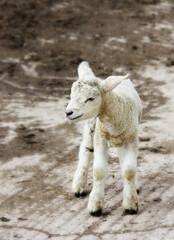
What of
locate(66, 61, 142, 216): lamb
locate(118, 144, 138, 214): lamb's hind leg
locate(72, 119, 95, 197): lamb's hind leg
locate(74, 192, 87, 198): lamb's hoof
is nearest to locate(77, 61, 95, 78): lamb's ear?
locate(66, 61, 142, 216): lamb

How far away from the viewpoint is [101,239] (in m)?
4.76

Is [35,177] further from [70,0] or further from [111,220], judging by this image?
[70,0]

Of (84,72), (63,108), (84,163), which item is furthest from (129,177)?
(63,108)

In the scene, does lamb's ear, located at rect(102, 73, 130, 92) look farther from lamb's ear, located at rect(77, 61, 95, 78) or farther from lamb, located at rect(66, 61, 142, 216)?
lamb's ear, located at rect(77, 61, 95, 78)

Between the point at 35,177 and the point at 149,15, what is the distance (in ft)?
25.3

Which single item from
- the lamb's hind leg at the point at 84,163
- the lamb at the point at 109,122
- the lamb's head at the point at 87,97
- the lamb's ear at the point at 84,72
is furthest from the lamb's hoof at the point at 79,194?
the lamb's ear at the point at 84,72

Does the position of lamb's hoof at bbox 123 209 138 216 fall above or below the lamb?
below

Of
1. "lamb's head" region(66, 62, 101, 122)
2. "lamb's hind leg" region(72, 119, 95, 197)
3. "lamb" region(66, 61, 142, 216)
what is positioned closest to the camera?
"lamb's head" region(66, 62, 101, 122)

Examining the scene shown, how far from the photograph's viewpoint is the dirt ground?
514 centimetres

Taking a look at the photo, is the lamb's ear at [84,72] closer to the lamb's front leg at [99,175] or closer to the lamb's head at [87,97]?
the lamb's head at [87,97]

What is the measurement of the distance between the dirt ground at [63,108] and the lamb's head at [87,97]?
1152mm

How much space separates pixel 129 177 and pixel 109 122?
60 cm

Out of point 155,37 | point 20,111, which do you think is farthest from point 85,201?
point 155,37

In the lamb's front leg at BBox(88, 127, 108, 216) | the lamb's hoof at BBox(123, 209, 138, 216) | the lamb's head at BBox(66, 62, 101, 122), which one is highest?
the lamb's head at BBox(66, 62, 101, 122)
